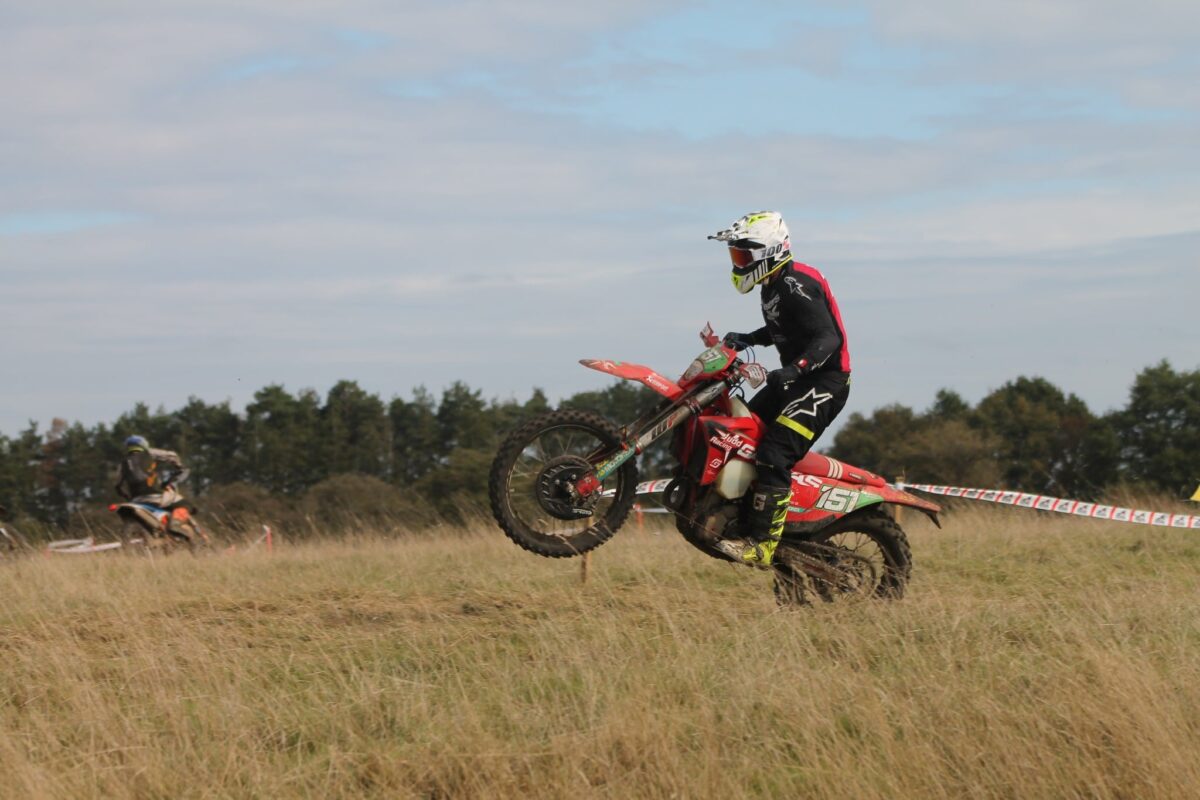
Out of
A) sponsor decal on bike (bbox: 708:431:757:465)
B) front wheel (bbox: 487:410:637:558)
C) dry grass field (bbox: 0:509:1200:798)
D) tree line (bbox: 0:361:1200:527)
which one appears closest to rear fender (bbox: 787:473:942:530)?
sponsor decal on bike (bbox: 708:431:757:465)

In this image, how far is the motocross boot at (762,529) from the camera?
27.5 feet

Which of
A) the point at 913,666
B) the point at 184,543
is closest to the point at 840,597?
the point at 913,666

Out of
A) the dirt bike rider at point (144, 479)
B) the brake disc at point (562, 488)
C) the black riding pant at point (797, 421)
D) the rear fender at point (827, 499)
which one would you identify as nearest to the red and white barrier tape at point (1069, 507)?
the rear fender at point (827, 499)

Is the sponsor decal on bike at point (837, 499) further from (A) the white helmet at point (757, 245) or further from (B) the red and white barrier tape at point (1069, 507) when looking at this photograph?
(B) the red and white barrier tape at point (1069, 507)

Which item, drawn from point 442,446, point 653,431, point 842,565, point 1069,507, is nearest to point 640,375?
point 653,431

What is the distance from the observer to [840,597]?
334 inches

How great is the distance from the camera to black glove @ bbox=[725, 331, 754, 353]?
8.83 m

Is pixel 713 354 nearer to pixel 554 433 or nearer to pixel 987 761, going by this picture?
pixel 554 433

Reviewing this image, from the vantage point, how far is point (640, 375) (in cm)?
834

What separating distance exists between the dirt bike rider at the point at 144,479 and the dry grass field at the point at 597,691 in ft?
22.6

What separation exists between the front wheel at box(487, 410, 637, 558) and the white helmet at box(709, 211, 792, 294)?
4.34 ft

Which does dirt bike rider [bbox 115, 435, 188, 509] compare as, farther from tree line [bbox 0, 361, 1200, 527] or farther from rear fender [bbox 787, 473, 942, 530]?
tree line [bbox 0, 361, 1200, 527]

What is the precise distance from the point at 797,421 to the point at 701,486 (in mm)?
723

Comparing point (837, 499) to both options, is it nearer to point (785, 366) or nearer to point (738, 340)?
point (785, 366)
